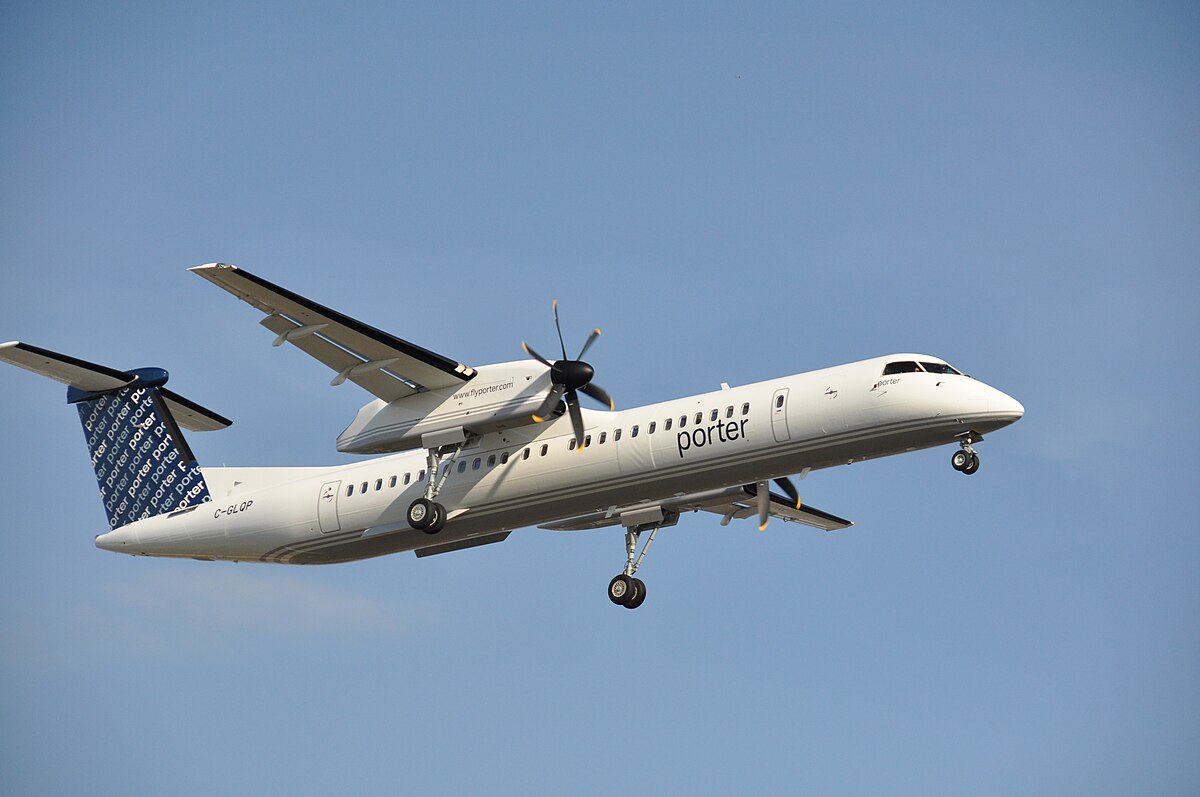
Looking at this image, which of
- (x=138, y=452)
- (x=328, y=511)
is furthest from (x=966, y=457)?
(x=138, y=452)

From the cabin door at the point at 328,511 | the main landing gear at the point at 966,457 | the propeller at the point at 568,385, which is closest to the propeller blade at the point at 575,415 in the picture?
the propeller at the point at 568,385

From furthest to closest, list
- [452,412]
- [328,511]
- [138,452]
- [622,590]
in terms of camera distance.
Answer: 1. [138,452]
2. [622,590]
3. [328,511]
4. [452,412]

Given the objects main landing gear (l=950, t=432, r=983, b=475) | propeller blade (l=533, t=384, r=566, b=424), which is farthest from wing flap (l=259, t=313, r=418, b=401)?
main landing gear (l=950, t=432, r=983, b=475)

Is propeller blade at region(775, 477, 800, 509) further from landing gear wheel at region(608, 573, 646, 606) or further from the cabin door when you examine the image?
the cabin door

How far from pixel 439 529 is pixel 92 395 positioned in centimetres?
812

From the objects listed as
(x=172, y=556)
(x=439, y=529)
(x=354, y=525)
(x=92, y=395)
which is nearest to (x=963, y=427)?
(x=439, y=529)

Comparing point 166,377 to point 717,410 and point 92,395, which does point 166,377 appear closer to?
point 92,395

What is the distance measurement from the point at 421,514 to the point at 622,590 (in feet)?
13.7

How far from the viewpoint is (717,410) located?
21000 mm

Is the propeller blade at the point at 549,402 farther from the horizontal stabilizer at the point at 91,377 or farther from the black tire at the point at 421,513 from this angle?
the horizontal stabilizer at the point at 91,377

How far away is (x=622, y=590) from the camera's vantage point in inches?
957

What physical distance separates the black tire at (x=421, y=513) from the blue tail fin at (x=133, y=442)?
4.81 m

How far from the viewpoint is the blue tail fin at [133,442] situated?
82.3 ft

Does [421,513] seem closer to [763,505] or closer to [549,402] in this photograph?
[549,402]
